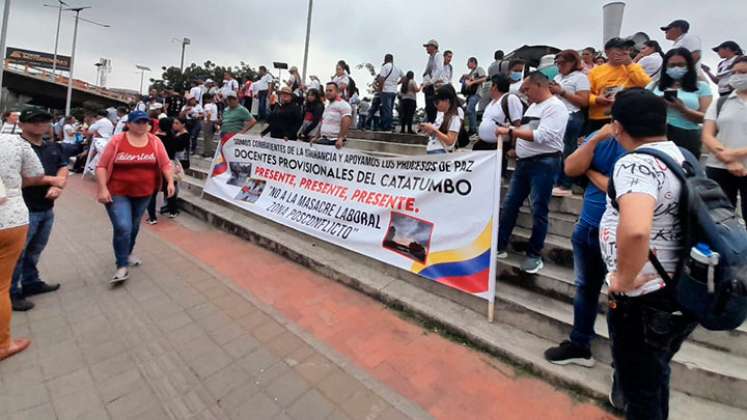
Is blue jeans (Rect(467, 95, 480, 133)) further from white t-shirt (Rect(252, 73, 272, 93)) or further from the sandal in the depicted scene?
the sandal

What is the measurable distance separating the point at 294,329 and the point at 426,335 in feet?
3.73

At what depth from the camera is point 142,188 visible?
12.5 ft

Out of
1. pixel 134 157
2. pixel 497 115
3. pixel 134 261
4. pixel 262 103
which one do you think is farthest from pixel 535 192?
pixel 262 103

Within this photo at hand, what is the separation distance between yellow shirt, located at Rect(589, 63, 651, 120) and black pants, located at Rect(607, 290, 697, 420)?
305 centimetres

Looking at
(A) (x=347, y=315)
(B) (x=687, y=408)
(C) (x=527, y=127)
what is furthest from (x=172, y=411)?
(C) (x=527, y=127)

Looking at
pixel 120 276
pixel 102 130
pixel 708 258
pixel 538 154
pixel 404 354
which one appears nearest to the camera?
pixel 708 258

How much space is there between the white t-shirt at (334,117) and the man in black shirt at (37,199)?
138 inches

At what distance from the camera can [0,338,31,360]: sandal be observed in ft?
7.88

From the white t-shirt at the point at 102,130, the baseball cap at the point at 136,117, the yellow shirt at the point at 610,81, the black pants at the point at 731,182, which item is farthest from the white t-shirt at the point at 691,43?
the white t-shirt at the point at 102,130

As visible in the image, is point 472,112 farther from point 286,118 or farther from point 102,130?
point 102,130

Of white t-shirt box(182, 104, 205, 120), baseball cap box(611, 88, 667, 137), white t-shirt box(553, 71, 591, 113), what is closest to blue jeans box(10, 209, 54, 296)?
baseball cap box(611, 88, 667, 137)

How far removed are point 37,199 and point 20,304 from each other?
37.5 inches

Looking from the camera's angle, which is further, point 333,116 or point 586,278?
point 333,116

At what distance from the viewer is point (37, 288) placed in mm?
3332
